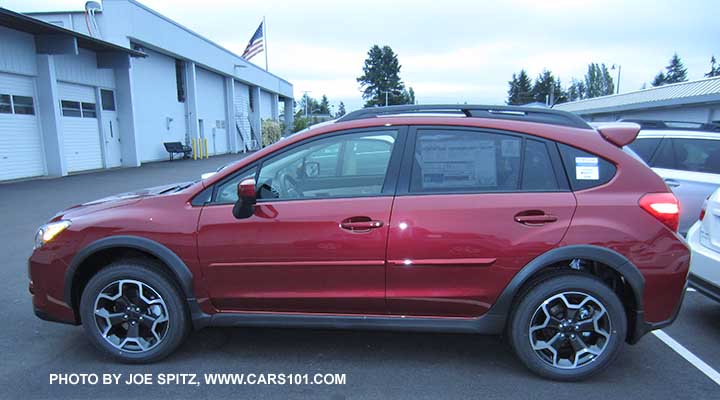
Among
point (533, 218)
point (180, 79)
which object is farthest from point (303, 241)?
point (180, 79)

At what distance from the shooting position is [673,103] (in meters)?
19.5

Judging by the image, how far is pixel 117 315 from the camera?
3139 millimetres

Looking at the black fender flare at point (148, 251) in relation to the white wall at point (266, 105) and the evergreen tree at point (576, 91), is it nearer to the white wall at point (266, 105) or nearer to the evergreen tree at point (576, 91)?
the white wall at point (266, 105)

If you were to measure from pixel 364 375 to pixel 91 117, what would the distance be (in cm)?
1816

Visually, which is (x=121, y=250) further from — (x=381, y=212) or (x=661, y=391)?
(x=661, y=391)

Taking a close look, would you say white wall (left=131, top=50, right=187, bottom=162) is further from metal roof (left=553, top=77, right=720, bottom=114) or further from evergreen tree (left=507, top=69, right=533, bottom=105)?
evergreen tree (left=507, top=69, right=533, bottom=105)

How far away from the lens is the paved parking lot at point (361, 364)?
111 inches

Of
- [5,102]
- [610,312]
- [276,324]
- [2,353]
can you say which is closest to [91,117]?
[5,102]

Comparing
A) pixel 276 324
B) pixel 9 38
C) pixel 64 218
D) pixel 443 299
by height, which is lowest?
pixel 276 324

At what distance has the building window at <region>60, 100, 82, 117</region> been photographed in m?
15.6

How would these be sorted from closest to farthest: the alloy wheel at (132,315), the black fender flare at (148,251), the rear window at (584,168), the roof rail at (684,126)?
the rear window at (584,168) < the black fender flare at (148,251) < the alloy wheel at (132,315) < the roof rail at (684,126)

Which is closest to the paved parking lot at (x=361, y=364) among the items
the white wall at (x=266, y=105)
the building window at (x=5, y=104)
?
the building window at (x=5, y=104)

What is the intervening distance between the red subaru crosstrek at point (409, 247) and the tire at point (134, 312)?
0.01 meters

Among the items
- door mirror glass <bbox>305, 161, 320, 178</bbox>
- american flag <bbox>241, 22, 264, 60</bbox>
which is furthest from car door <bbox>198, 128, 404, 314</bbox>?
american flag <bbox>241, 22, 264, 60</bbox>
